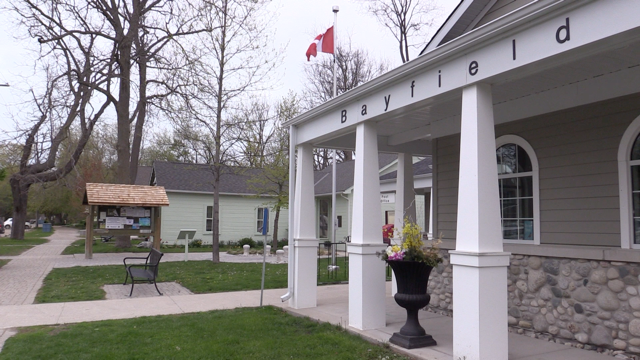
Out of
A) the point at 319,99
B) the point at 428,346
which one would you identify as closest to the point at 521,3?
the point at 428,346

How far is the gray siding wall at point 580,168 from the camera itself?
6.26 metres

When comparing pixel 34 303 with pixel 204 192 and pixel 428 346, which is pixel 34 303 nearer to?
pixel 428 346

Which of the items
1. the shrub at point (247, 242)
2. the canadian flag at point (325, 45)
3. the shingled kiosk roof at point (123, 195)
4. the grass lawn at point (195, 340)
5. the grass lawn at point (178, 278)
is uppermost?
the canadian flag at point (325, 45)

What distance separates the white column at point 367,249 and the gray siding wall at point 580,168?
2297 millimetres

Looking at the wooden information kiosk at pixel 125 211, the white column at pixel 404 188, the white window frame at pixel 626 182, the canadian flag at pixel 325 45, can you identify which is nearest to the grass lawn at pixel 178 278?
the wooden information kiosk at pixel 125 211

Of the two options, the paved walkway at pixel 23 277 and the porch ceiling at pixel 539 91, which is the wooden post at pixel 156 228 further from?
the porch ceiling at pixel 539 91

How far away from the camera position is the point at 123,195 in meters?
18.6

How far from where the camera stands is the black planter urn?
6.29 m

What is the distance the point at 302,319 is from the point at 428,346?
2585mm

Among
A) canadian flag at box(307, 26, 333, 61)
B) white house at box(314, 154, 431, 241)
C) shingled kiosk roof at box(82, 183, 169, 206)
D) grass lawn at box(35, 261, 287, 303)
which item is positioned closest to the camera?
grass lawn at box(35, 261, 287, 303)

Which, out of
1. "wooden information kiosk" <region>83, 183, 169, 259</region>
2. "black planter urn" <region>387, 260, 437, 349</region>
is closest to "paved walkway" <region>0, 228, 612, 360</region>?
"black planter urn" <region>387, 260, 437, 349</region>

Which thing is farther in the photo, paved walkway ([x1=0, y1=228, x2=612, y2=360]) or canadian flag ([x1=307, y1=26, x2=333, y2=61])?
canadian flag ([x1=307, y1=26, x2=333, y2=61])

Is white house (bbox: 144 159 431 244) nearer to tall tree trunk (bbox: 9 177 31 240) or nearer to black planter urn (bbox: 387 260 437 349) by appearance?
tall tree trunk (bbox: 9 177 31 240)

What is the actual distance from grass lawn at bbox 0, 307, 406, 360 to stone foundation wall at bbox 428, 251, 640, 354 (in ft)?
6.99
